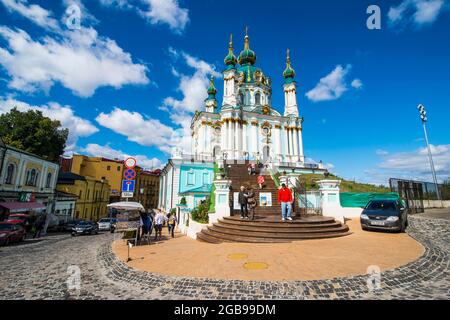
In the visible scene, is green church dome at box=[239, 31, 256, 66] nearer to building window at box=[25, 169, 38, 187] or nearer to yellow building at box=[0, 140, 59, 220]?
yellow building at box=[0, 140, 59, 220]

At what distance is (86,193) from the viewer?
34469mm

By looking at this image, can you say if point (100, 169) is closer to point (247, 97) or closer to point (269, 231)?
point (247, 97)

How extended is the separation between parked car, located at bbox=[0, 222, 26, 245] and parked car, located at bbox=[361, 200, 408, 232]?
19.9 meters

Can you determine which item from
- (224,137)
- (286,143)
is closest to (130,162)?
(224,137)

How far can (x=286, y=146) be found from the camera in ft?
123

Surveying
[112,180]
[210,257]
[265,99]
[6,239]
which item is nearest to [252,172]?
[210,257]

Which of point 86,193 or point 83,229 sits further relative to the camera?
point 86,193

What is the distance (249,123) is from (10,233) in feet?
103

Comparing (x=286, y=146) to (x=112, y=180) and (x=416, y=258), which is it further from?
(x=112, y=180)

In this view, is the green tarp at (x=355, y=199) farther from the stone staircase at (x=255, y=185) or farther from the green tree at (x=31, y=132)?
A: the green tree at (x=31, y=132)

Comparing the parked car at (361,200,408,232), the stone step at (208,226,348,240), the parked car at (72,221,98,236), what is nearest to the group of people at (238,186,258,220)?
the stone step at (208,226,348,240)

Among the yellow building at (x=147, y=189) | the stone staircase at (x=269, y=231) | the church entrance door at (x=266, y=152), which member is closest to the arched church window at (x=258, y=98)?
the church entrance door at (x=266, y=152)

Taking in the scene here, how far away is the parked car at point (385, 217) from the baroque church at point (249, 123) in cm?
2340

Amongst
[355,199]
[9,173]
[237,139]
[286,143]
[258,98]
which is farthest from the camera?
[258,98]
